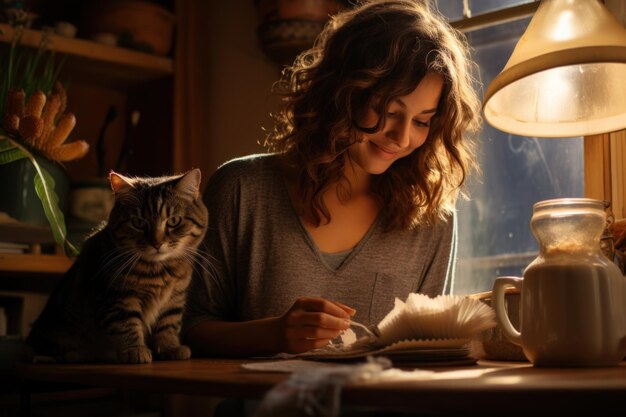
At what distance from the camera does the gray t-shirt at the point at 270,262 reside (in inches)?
56.9

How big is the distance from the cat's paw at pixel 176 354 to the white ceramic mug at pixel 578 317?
524mm

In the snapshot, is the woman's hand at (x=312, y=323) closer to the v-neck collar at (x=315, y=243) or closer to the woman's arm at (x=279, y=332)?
the woman's arm at (x=279, y=332)

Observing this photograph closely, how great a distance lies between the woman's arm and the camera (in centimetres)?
100

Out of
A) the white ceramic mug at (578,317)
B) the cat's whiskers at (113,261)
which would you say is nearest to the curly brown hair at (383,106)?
the cat's whiskers at (113,261)

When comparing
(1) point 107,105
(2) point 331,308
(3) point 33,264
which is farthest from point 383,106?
(1) point 107,105

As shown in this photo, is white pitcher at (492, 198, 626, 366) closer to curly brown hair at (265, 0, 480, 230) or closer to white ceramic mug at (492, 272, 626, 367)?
white ceramic mug at (492, 272, 626, 367)

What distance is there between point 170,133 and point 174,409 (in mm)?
901

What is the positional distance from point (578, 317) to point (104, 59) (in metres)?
1.64

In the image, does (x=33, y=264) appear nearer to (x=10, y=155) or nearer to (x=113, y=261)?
(x=10, y=155)

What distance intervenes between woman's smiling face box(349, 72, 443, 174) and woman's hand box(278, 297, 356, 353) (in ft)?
1.52

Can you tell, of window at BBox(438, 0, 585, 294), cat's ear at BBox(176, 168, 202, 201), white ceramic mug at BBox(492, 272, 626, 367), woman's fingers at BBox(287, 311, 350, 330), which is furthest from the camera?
window at BBox(438, 0, 585, 294)

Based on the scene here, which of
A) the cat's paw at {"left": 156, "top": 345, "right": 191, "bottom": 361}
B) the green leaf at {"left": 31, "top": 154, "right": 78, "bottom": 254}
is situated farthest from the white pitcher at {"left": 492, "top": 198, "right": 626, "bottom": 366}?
the green leaf at {"left": 31, "top": 154, "right": 78, "bottom": 254}

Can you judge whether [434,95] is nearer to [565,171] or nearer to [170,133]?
[565,171]

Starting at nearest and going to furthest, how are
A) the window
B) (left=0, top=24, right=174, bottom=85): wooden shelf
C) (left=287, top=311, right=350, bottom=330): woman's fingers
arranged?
(left=287, top=311, right=350, bottom=330): woman's fingers → the window → (left=0, top=24, right=174, bottom=85): wooden shelf
